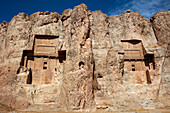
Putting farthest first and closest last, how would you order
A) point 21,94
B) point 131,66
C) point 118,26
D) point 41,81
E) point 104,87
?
point 118,26 < point 131,66 < point 41,81 < point 104,87 < point 21,94

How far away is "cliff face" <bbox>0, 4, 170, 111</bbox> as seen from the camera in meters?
10.6

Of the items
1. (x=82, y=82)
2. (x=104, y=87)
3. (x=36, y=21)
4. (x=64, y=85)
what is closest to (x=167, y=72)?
(x=104, y=87)

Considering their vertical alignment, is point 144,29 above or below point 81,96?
above

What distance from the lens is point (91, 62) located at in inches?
446

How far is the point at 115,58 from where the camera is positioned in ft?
41.6

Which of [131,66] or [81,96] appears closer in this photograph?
[81,96]

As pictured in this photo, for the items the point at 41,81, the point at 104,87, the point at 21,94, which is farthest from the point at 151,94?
the point at 21,94

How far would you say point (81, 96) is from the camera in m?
9.82

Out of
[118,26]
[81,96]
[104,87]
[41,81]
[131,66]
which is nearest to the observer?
[81,96]

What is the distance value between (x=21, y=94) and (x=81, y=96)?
5327 mm

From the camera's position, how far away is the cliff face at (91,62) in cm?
1059

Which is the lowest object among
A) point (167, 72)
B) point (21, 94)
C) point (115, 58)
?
point (21, 94)

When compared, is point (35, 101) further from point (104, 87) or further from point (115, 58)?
point (115, 58)

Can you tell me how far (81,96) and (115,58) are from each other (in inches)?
210
